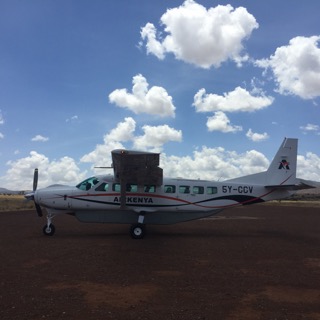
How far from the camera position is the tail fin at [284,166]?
1827 cm

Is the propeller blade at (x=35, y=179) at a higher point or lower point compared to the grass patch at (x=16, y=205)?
higher

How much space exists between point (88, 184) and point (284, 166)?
10.3 meters

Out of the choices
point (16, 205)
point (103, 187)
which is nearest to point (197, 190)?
point (103, 187)

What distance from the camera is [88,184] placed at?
668 inches

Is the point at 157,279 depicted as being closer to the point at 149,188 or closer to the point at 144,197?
the point at 144,197

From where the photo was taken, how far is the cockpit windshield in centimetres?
1691

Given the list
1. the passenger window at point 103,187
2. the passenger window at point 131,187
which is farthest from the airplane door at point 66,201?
the passenger window at point 131,187

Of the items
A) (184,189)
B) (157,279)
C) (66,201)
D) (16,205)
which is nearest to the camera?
(157,279)

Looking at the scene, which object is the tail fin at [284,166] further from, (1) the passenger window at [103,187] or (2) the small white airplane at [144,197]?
(1) the passenger window at [103,187]

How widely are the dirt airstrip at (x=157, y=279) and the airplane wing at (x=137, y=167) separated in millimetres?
2884

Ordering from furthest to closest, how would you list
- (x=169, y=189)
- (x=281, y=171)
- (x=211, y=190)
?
(x=281, y=171), (x=211, y=190), (x=169, y=189)

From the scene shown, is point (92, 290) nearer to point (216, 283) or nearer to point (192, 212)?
point (216, 283)

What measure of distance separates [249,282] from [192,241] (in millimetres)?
6849

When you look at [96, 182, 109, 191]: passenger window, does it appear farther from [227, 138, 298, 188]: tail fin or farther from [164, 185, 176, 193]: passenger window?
[227, 138, 298, 188]: tail fin
